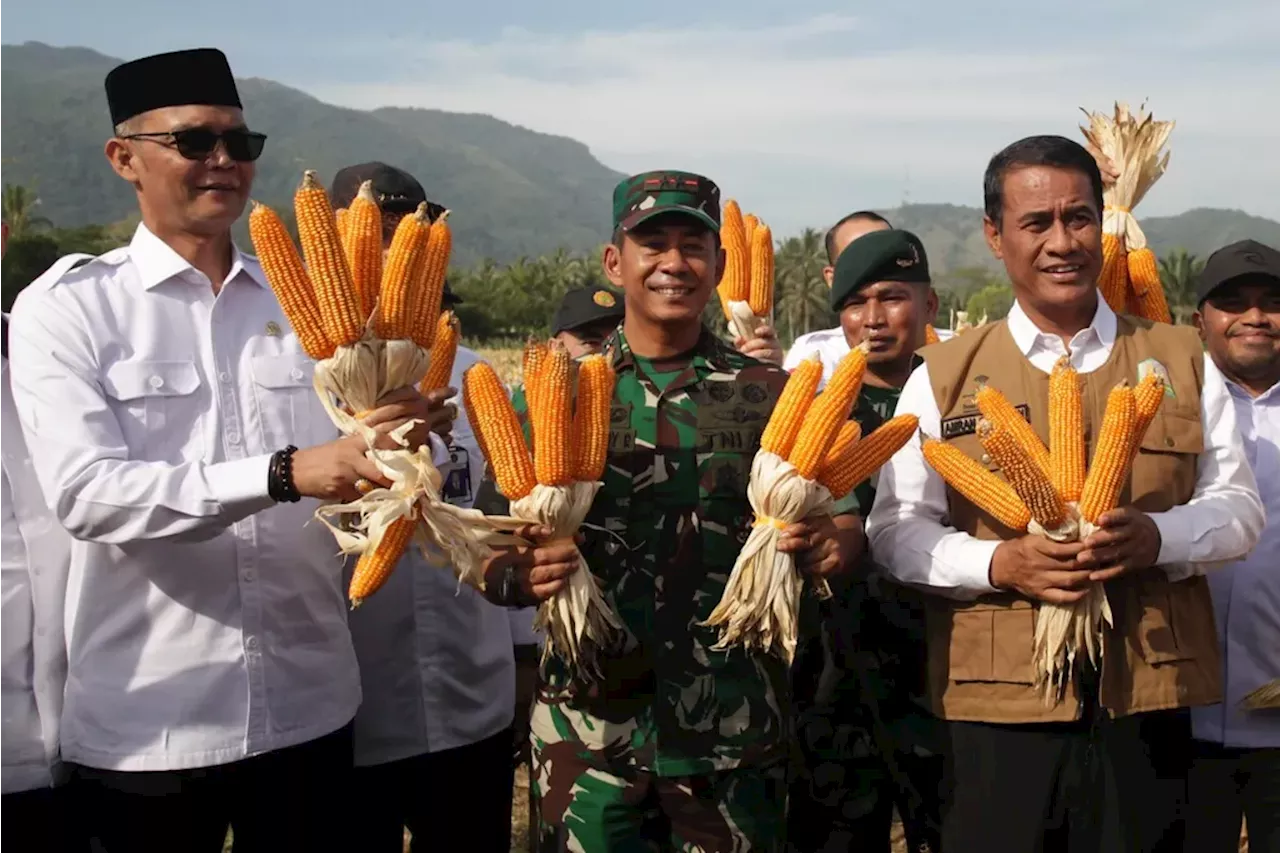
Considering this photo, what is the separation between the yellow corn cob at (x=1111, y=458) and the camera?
3.01m

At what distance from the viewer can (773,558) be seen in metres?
3.10

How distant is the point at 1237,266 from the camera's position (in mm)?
4277

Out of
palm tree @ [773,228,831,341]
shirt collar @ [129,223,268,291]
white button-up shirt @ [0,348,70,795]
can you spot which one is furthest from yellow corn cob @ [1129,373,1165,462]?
palm tree @ [773,228,831,341]

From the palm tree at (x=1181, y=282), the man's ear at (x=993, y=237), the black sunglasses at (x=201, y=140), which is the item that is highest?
the palm tree at (x=1181, y=282)

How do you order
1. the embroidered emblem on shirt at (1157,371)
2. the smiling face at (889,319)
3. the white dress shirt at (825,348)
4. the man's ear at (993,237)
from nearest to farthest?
1. the embroidered emblem on shirt at (1157,371)
2. the man's ear at (993,237)
3. the smiling face at (889,319)
4. the white dress shirt at (825,348)

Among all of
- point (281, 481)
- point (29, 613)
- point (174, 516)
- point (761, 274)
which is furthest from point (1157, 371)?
point (29, 613)

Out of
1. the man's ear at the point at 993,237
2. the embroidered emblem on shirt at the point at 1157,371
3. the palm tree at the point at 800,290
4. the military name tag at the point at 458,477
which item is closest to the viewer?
the embroidered emblem on shirt at the point at 1157,371

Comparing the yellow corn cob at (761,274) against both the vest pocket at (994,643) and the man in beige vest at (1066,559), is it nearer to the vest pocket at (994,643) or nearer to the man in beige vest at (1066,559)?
the man in beige vest at (1066,559)

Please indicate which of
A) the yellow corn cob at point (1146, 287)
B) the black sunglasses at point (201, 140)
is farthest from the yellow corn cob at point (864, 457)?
the black sunglasses at point (201, 140)

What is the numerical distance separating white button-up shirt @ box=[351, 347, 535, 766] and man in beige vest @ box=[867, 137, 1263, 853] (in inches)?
60.7

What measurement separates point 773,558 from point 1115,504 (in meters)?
0.96

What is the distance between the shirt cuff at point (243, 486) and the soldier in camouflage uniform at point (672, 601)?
2.15ft

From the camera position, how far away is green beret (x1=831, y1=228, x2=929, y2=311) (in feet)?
15.5

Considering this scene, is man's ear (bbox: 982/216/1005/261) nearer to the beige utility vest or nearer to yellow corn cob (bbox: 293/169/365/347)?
the beige utility vest
